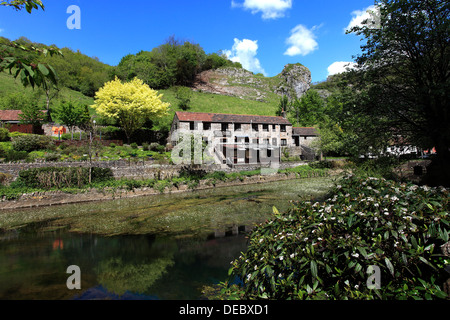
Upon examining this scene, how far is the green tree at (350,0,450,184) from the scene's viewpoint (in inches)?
413

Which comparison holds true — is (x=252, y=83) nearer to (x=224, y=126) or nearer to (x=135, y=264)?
(x=224, y=126)

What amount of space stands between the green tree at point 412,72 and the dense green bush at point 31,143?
3494 centimetres

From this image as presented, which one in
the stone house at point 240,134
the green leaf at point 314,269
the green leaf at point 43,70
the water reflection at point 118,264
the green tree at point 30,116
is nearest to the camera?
the green leaf at point 43,70

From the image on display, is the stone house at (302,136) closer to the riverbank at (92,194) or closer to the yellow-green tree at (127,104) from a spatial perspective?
the riverbank at (92,194)

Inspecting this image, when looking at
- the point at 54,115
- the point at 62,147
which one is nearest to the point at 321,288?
the point at 62,147

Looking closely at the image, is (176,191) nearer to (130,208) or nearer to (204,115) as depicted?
(130,208)

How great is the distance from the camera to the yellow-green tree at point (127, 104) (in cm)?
3800

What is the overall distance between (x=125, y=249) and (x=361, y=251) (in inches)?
341

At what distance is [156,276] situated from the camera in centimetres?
697

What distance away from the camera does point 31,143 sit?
28.8 metres

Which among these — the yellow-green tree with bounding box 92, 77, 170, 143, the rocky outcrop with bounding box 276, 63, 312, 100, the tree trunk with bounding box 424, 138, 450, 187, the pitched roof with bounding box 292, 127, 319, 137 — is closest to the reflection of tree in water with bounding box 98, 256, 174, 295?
the tree trunk with bounding box 424, 138, 450, 187

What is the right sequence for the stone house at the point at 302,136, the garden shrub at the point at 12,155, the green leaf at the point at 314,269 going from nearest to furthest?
1. the green leaf at the point at 314,269
2. the garden shrub at the point at 12,155
3. the stone house at the point at 302,136

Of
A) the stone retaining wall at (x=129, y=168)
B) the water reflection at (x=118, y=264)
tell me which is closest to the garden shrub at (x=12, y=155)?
the stone retaining wall at (x=129, y=168)

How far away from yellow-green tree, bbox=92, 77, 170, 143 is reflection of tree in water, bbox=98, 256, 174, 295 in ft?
113
